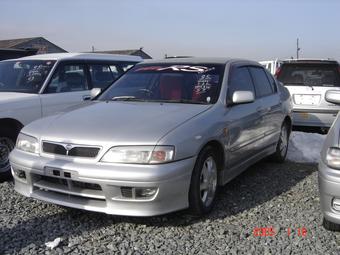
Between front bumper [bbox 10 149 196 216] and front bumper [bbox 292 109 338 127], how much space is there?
17.1 ft

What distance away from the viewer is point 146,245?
3.43 metres

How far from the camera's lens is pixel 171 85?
4.76 metres

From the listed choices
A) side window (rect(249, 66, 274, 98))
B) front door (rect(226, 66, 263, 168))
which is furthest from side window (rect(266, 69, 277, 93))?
front door (rect(226, 66, 263, 168))

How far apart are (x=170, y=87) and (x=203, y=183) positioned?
4.14 feet

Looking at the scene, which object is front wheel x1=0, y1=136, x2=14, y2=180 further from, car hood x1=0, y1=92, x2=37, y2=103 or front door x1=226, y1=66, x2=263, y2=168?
front door x1=226, y1=66, x2=263, y2=168

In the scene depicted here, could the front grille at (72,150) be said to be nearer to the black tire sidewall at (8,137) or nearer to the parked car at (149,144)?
the parked car at (149,144)

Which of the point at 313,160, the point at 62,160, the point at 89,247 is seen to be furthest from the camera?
the point at 313,160

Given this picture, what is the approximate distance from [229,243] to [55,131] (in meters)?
1.84

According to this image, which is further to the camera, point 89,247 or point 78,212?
point 78,212

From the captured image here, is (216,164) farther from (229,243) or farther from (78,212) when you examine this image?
(78,212)

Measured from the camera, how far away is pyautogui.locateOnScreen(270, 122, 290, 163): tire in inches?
247

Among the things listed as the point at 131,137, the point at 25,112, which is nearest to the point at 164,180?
the point at 131,137

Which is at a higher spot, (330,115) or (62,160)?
(62,160)

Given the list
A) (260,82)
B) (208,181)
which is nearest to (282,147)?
(260,82)
